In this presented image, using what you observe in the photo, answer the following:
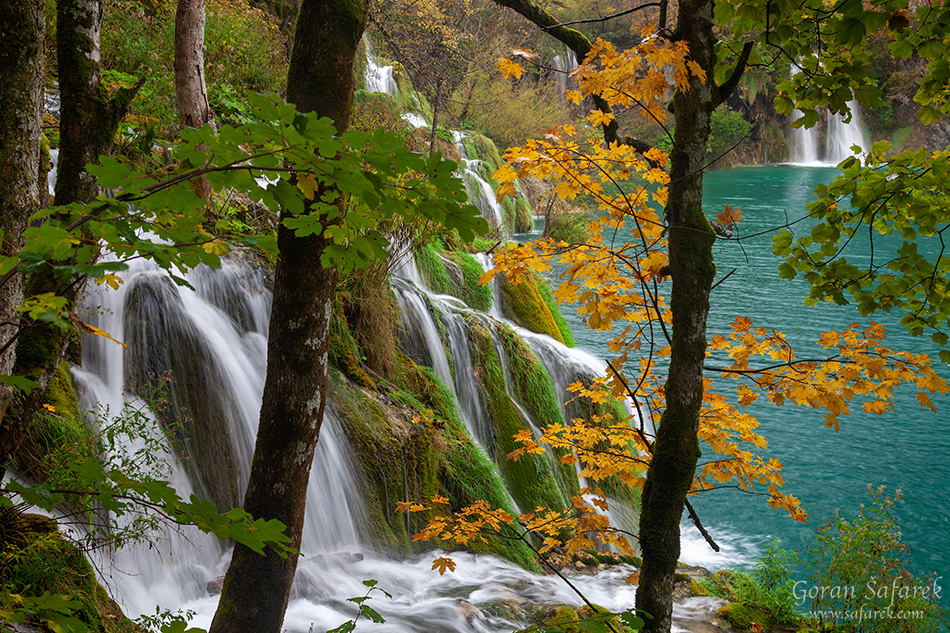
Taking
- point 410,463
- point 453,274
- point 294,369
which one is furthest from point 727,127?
point 294,369

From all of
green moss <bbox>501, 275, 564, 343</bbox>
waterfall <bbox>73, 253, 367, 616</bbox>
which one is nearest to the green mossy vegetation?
green moss <bbox>501, 275, 564, 343</bbox>

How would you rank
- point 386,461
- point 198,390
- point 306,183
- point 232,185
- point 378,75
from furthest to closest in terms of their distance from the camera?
point 378,75 < point 386,461 < point 198,390 < point 306,183 < point 232,185

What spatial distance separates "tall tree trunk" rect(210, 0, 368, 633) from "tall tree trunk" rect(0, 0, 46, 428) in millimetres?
812

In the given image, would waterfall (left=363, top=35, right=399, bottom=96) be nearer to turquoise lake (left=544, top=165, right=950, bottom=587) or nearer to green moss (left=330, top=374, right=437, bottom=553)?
turquoise lake (left=544, top=165, right=950, bottom=587)

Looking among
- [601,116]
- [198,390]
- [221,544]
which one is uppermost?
[601,116]

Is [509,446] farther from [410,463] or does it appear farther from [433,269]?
[433,269]

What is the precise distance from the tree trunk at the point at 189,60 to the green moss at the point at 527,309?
4.83m

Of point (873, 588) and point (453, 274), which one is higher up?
point (453, 274)

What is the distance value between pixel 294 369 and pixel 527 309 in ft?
23.5

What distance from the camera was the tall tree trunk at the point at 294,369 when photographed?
7.34 ft

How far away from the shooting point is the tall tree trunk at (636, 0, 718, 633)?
254cm

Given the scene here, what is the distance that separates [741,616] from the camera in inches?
203

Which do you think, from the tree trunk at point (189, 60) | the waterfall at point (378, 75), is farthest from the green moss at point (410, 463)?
the waterfall at point (378, 75)

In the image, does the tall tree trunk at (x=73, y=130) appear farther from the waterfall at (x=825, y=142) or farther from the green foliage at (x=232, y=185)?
the waterfall at (x=825, y=142)
